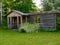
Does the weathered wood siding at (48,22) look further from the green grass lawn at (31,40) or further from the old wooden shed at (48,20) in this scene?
the green grass lawn at (31,40)

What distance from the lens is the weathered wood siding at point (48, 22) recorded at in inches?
1065

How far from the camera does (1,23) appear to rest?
113ft

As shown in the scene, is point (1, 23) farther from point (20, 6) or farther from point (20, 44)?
point (20, 44)

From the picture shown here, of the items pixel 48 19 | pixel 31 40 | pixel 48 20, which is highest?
pixel 48 19

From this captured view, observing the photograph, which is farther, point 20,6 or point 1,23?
point 20,6

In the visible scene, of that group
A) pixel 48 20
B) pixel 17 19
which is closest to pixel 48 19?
pixel 48 20

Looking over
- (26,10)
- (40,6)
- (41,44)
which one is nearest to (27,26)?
(41,44)

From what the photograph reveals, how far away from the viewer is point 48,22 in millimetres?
27891

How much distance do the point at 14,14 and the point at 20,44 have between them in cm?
1670

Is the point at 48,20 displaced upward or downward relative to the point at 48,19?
downward

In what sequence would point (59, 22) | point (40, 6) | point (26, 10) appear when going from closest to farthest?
point (59, 22)
point (26, 10)
point (40, 6)

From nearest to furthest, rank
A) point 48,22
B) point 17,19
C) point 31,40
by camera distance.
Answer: point 31,40 < point 48,22 < point 17,19

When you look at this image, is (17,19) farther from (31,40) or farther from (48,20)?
(31,40)

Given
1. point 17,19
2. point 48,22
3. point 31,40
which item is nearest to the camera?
point 31,40
